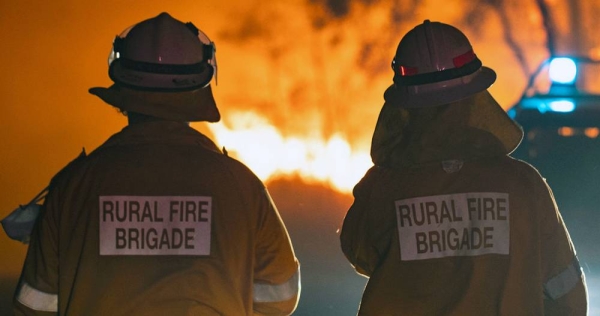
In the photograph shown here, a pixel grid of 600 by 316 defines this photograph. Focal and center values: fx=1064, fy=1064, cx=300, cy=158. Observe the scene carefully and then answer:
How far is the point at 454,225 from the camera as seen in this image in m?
3.61

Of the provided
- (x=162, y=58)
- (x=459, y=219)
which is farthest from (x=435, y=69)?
(x=162, y=58)

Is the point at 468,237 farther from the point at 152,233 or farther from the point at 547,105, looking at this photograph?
the point at 547,105

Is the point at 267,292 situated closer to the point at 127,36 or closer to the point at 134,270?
the point at 134,270

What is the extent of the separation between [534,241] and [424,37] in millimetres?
891

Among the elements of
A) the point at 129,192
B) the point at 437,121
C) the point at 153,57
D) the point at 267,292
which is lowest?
the point at 267,292

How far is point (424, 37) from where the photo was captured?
13.0ft

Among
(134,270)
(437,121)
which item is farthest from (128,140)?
(437,121)

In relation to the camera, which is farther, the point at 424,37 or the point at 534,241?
the point at 424,37

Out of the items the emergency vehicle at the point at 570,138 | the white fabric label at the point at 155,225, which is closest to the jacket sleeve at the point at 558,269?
the white fabric label at the point at 155,225

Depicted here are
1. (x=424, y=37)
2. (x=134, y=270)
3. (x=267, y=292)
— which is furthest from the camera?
(x=424, y=37)

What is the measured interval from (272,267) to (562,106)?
991 cm

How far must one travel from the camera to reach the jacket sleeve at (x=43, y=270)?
3555mm

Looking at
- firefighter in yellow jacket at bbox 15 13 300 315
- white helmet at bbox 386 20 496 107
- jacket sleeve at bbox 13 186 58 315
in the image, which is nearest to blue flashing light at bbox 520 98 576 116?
white helmet at bbox 386 20 496 107

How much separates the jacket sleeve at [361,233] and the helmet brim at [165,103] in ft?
1.95
